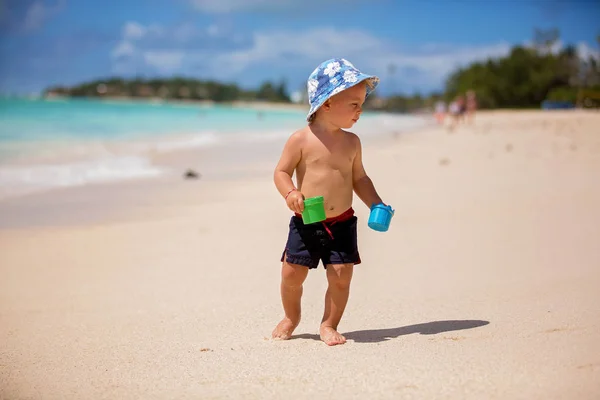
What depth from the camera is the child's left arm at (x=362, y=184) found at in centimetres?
305

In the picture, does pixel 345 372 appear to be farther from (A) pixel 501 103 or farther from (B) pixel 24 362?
(A) pixel 501 103

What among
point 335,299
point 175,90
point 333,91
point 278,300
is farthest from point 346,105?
point 175,90

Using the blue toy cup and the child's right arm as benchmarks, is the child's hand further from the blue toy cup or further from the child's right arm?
the blue toy cup

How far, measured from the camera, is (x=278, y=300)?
141 inches

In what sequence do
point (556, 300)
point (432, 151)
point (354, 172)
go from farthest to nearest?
1. point (432, 151)
2. point (556, 300)
3. point (354, 172)

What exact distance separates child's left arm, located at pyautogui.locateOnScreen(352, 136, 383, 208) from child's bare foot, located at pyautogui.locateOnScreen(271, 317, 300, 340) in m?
0.68

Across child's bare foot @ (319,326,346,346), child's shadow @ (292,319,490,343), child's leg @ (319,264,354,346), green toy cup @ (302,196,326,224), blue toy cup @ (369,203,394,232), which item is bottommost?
child's shadow @ (292,319,490,343)

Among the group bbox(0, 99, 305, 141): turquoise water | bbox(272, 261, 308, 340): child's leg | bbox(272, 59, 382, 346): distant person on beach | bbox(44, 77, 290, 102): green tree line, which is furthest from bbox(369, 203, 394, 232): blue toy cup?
bbox(44, 77, 290, 102): green tree line

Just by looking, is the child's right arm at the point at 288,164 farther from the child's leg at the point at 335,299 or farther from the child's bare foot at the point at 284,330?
the child's bare foot at the point at 284,330

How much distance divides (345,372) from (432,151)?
1005cm

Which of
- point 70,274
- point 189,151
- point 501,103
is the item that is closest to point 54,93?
point 501,103

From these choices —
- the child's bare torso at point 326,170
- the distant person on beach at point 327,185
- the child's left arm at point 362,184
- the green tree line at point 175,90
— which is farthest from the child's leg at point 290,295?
the green tree line at point 175,90

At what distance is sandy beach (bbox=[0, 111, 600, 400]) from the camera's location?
2.36 m

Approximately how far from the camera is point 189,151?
14.1 meters
